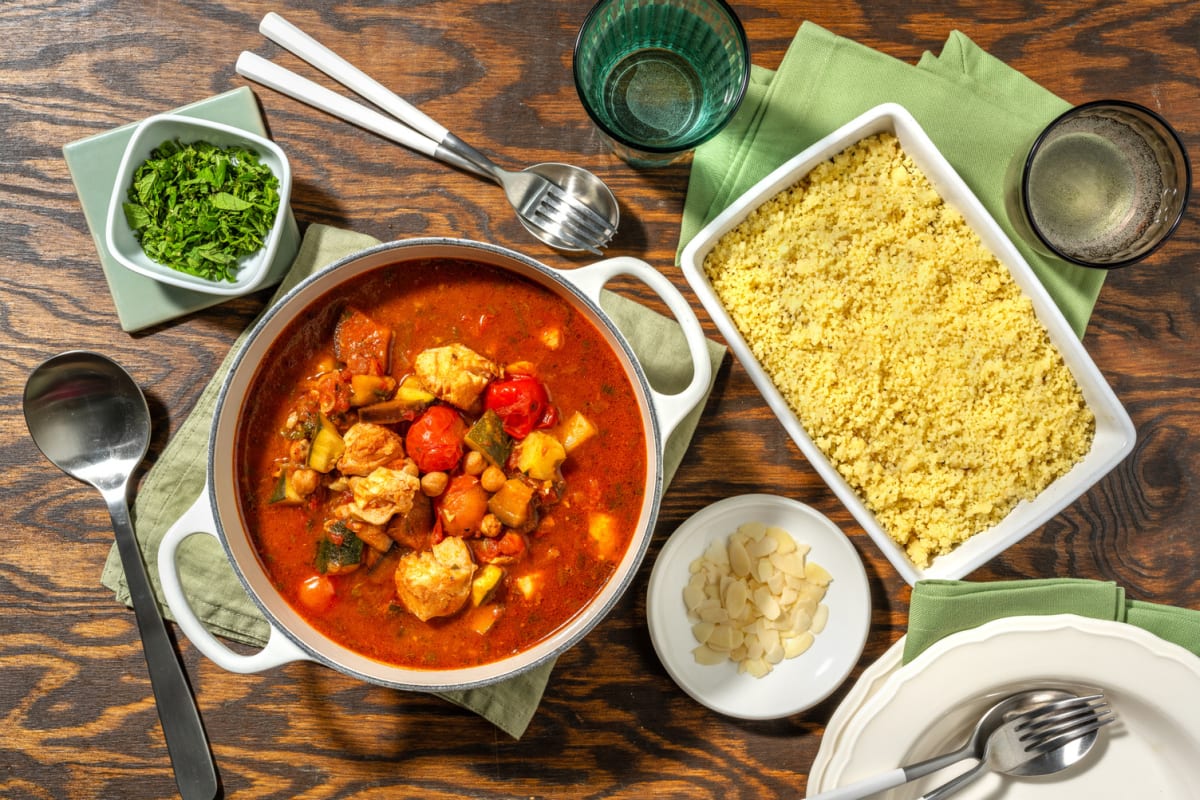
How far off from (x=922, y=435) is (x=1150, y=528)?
917mm

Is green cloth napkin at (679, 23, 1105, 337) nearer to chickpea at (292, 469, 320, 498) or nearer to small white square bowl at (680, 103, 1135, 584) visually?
small white square bowl at (680, 103, 1135, 584)

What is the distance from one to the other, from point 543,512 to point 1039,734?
5.09 feet

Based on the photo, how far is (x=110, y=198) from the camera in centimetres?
230

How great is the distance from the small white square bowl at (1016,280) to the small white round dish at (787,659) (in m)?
0.16

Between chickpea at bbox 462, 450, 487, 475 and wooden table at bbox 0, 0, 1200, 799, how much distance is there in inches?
24.8

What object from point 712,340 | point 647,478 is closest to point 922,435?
point 712,340

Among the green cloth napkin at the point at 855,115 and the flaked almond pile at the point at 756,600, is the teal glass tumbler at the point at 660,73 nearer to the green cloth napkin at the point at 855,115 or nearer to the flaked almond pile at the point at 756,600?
the green cloth napkin at the point at 855,115

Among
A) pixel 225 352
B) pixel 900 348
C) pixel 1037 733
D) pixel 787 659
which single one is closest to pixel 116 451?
pixel 225 352

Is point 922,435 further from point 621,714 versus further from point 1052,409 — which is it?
point 621,714

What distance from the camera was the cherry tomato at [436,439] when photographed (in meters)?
2.05

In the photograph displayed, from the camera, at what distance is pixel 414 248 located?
6.59ft

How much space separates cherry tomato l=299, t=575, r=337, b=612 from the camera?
82.4 inches

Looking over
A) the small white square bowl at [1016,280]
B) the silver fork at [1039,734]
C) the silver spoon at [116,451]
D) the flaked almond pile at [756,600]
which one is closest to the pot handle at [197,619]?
the silver spoon at [116,451]

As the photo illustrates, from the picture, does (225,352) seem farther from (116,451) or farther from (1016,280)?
(1016,280)
